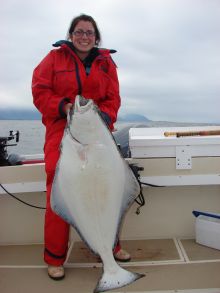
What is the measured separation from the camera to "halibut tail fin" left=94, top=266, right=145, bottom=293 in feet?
7.94

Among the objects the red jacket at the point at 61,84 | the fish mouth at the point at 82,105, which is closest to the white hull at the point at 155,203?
the red jacket at the point at 61,84

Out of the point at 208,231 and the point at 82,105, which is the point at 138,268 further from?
the point at 82,105

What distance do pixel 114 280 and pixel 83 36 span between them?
5.95 ft

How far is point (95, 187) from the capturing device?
240 centimetres

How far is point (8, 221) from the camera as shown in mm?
3664

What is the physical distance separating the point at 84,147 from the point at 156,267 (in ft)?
4.05

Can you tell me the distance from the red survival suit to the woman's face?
0.06 meters

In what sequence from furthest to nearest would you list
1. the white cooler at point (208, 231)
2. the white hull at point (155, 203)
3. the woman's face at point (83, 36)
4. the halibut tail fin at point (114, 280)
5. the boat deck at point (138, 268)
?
the white hull at point (155, 203) < the white cooler at point (208, 231) < the woman's face at point (83, 36) < the boat deck at point (138, 268) < the halibut tail fin at point (114, 280)

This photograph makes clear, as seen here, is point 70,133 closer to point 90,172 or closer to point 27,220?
point 90,172

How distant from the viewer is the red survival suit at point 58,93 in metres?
2.87

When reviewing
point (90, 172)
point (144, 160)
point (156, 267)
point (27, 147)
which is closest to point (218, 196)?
point (144, 160)

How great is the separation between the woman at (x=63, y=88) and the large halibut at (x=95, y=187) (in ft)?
1.41

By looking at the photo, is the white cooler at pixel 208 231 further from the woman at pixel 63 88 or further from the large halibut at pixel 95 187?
the woman at pixel 63 88

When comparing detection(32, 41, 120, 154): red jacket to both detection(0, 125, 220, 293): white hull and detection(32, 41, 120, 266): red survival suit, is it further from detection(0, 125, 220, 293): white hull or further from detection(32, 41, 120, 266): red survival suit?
detection(0, 125, 220, 293): white hull
